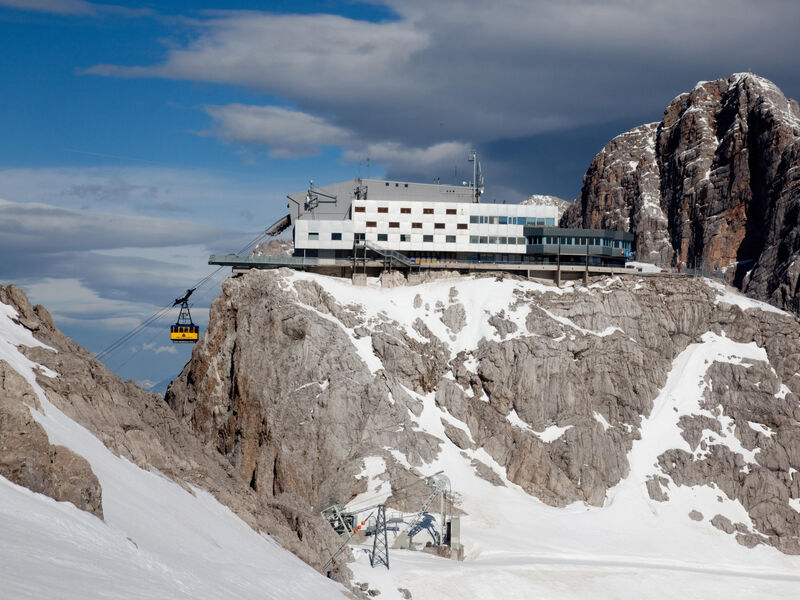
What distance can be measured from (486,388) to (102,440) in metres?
75.4

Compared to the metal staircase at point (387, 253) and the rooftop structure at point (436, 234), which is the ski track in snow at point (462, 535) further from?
the rooftop structure at point (436, 234)

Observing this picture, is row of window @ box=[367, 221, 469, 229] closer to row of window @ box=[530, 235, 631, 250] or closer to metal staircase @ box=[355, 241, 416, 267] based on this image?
metal staircase @ box=[355, 241, 416, 267]

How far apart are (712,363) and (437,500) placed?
48903mm

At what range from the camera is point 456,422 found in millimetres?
130125

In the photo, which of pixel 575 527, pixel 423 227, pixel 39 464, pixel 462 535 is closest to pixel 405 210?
pixel 423 227

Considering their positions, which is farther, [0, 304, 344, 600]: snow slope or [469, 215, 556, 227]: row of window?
[469, 215, 556, 227]: row of window

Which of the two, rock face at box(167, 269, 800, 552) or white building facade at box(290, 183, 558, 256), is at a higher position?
white building facade at box(290, 183, 558, 256)

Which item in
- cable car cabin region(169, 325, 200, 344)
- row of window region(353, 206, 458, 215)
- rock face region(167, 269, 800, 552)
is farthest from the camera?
row of window region(353, 206, 458, 215)

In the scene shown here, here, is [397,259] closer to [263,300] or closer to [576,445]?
[263,300]

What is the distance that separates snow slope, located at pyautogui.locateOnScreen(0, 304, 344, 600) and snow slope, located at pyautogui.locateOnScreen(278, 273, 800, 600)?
84.4 ft

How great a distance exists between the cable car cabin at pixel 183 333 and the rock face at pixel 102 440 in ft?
129

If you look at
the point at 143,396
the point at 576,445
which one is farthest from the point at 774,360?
the point at 143,396

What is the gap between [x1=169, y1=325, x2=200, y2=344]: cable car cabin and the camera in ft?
429

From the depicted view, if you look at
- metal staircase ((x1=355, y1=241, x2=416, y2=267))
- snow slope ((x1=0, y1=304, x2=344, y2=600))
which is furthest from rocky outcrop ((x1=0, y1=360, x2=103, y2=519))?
metal staircase ((x1=355, y1=241, x2=416, y2=267))
